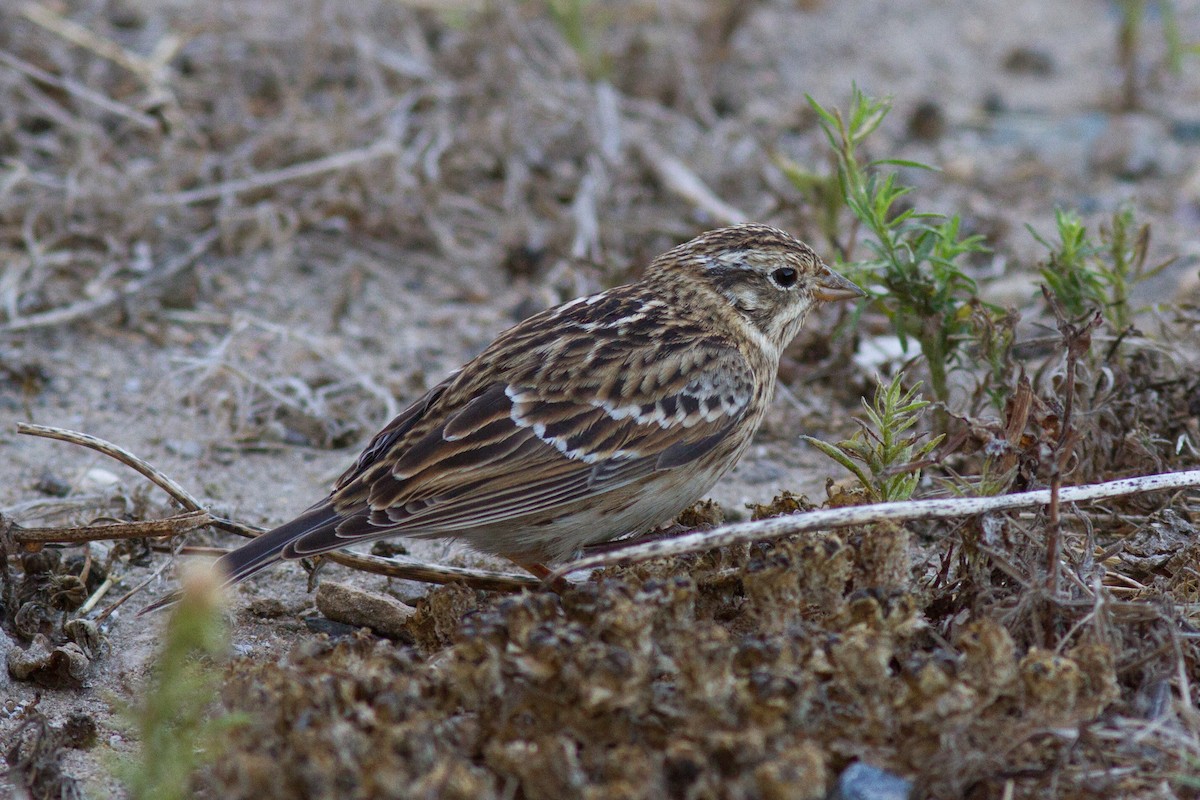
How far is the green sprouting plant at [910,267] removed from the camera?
16.8 ft

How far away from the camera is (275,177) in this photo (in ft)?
24.8

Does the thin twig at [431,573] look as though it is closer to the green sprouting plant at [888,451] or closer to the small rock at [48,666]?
the small rock at [48,666]

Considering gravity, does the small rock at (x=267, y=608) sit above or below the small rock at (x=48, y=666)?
above

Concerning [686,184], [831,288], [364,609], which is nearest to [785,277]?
[831,288]

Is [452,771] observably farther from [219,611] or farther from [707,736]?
[219,611]

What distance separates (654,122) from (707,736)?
6092 millimetres

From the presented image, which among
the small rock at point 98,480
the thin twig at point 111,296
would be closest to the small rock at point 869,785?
the small rock at point 98,480

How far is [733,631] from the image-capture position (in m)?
4.38

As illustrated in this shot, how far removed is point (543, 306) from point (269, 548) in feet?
10.1

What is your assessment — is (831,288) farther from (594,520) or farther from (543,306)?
(543,306)

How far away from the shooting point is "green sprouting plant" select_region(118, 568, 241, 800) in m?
2.67

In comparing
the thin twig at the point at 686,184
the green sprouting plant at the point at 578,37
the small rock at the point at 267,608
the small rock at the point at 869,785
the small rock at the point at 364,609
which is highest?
the green sprouting plant at the point at 578,37

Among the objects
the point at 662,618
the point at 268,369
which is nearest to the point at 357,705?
the point at 662,618

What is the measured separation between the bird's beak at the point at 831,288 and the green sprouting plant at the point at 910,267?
0.08 m
